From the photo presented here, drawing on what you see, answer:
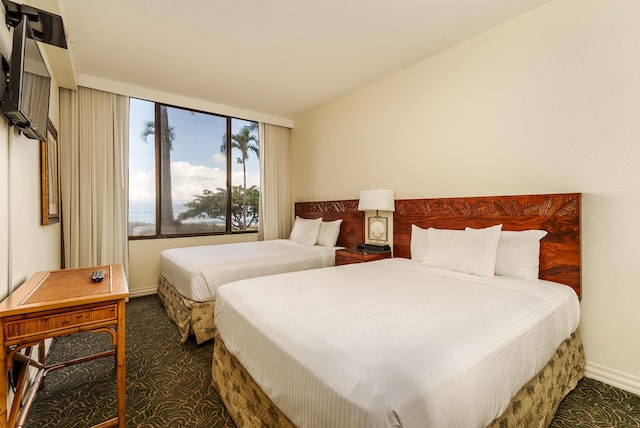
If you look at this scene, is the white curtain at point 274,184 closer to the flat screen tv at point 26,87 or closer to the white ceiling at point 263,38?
the white ceiling at point 263,38

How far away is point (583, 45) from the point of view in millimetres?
2072

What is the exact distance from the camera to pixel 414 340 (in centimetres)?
112

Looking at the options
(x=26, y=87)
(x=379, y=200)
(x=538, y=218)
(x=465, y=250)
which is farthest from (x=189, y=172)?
(x=538, y=218)

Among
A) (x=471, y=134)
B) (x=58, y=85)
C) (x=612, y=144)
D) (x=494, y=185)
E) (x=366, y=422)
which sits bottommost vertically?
(x=366, y=422)

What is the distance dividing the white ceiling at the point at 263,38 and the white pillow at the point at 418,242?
1.83 m

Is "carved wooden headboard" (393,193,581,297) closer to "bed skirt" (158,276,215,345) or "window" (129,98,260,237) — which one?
"bed skirt" (158,276,215,345)

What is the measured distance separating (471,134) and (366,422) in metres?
2.65

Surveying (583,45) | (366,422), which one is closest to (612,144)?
(583,45)

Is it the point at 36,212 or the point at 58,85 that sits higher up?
the point at 58,85

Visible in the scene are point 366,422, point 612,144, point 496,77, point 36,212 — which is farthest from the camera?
point 496,77

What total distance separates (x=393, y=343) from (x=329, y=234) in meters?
2.92

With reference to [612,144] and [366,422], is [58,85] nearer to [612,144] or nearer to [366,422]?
[366,422]

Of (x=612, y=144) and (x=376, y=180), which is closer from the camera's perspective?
(x=612, y=144)

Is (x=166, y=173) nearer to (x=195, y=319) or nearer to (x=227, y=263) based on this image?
(x=227, y=263)
